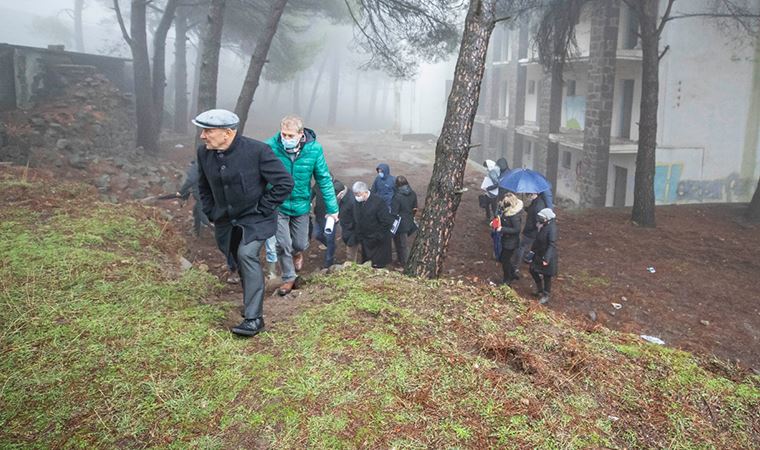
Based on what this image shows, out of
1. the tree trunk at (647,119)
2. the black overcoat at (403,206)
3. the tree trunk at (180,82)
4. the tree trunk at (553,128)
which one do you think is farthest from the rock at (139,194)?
the tree trunk at (553,128)

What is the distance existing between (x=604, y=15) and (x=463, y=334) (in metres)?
17.6

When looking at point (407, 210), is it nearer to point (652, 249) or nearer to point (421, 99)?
point (652, 249)

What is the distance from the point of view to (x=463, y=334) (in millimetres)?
4324

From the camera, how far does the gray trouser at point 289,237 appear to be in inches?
227

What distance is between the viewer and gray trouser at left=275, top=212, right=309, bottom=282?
578 centimetres

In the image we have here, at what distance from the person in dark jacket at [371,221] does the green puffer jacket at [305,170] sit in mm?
2657

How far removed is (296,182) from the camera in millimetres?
5641

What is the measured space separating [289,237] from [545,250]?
434 cm

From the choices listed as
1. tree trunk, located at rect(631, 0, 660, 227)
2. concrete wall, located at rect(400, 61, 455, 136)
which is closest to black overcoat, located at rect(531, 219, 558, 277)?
tree trunk, located at rect(631, 0, 660, 227)

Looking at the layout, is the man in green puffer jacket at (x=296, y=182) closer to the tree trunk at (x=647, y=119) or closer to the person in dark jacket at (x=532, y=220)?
the person in dark jacket at (x=532, y=220)

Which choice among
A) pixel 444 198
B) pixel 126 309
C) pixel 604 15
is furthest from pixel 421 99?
pixel 126 309

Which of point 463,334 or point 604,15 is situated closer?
point 463,334

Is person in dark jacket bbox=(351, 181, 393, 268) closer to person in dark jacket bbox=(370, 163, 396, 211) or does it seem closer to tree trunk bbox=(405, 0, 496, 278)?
person in dark jacket bbox=(370, 163, 396, 211)

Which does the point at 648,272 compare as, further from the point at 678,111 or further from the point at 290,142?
the point at 678,111
